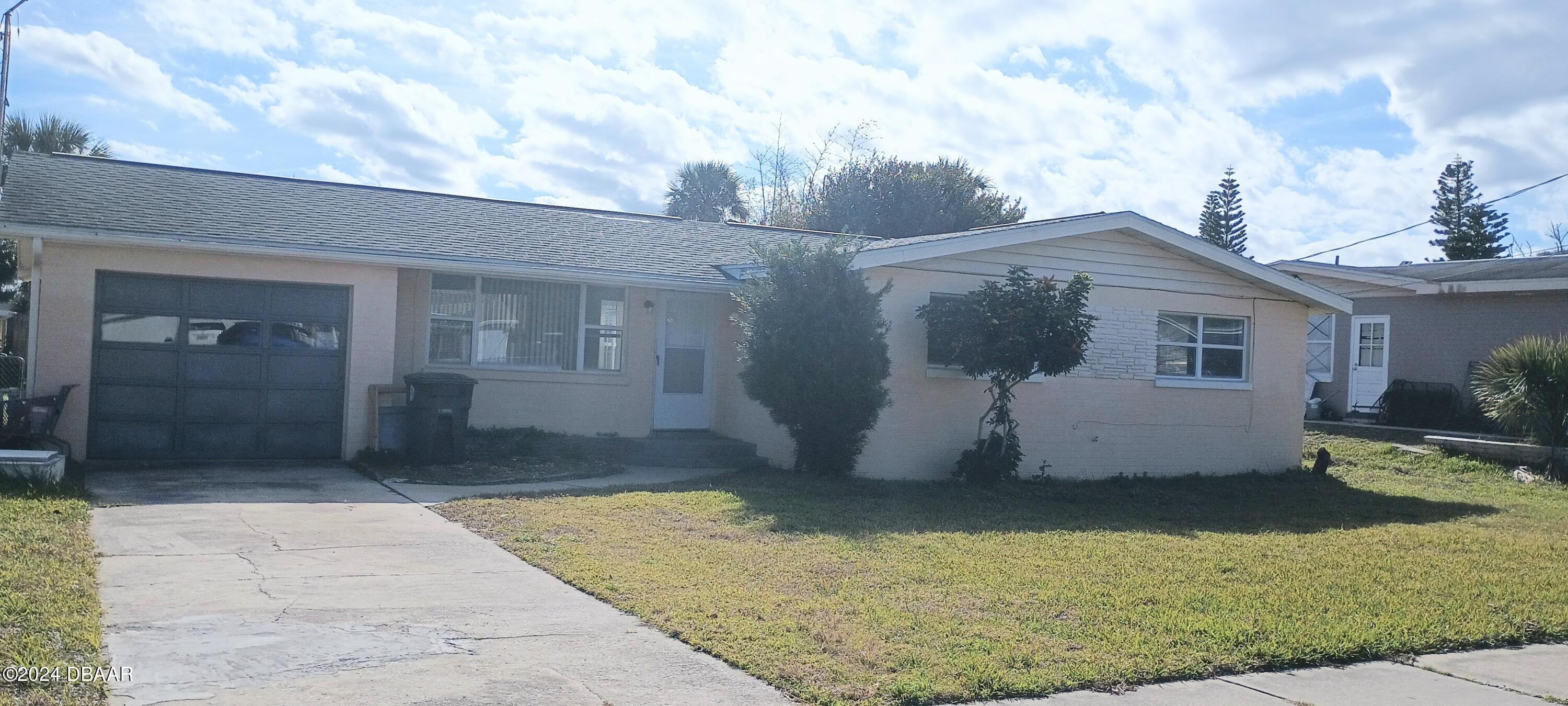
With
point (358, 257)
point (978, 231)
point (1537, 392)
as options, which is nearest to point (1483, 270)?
point (1537, 392)

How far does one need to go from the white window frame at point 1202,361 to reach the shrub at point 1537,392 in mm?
4156

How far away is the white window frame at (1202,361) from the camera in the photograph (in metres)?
15.5

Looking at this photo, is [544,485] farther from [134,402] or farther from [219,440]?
[134,402]

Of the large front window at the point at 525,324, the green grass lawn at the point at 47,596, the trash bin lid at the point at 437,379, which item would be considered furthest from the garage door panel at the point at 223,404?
the green grass lawn at the point at 47,596

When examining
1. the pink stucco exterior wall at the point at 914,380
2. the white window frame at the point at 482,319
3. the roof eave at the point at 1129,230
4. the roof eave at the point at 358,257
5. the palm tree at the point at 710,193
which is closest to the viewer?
the roof eave at the point at 358,257

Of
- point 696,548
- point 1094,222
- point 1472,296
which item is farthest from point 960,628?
point 1472,296

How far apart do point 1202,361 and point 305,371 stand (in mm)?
11715

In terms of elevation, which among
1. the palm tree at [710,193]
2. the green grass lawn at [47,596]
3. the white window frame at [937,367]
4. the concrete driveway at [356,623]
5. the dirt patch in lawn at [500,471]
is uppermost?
the palm tree at [710,193]

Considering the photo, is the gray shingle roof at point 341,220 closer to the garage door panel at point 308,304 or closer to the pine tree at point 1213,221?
the garage door panel at point 308,304

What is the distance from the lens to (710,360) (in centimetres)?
1598

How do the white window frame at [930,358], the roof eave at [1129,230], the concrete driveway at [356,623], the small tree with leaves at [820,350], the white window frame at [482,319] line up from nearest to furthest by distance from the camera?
1. the concrete driveway at [356,623]
2. the small tree with leaves at [820,350]
3. the roof eave at [1129,230]
4. the white window frame at [930,358]
5. the white window frame at [482,319]

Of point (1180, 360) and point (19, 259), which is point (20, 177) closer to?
point (19, 259)

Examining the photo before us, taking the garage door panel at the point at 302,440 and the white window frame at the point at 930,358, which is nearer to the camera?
the garage door panel at the point at 302,440

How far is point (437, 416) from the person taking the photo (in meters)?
13.0
